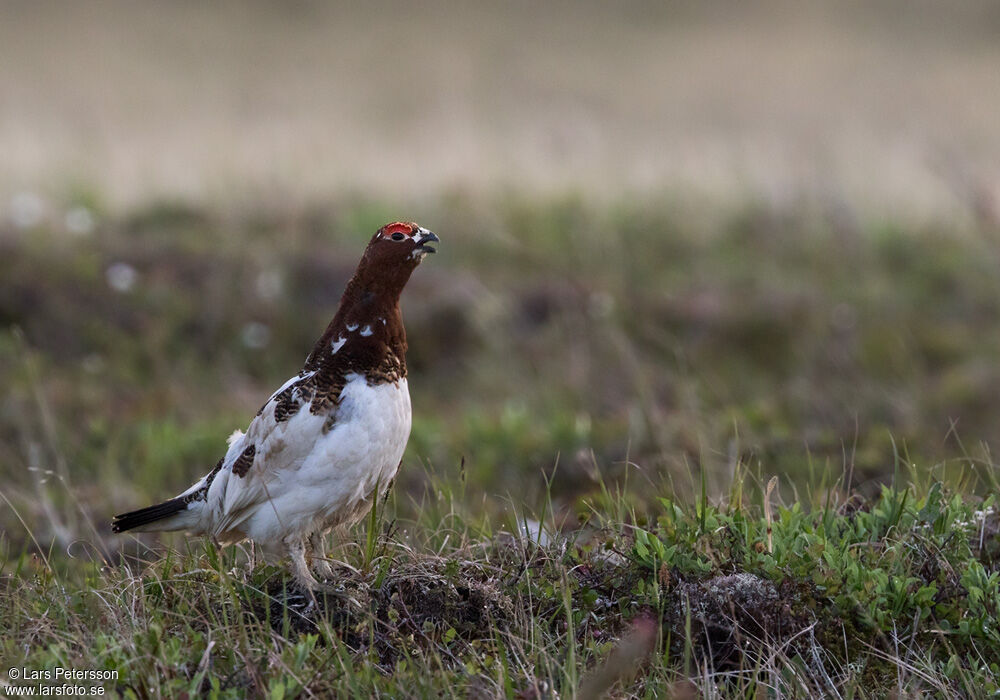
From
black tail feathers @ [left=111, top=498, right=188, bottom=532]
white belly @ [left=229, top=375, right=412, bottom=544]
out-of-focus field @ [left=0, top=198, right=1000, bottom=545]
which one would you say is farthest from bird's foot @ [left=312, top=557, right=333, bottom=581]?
out-of-focus field @ [left=0, top=198, right=1000, bottom=545]

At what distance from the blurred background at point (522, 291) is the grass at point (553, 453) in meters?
0.03

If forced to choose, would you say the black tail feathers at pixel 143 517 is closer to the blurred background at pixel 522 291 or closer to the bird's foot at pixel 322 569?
the blurred background at pixel 522 291

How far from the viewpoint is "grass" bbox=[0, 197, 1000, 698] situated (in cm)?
307

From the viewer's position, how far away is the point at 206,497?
11.9 feet

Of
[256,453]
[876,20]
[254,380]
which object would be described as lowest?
[254,380]

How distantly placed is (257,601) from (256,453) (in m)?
0.41

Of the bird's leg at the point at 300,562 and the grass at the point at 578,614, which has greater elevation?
the bird's leg at the point at 300,562

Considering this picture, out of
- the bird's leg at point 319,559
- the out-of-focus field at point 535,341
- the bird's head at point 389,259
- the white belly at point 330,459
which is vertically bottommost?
the out-of-focus field at point 535,341

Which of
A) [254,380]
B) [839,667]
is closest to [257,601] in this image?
[839,667]

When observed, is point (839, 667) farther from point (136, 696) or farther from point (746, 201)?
point (746, 201)

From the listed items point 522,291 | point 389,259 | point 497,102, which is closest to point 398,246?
point 389,259

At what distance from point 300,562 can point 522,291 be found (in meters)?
5.21

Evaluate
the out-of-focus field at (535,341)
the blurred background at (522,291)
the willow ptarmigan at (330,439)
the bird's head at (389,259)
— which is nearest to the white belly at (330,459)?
the willow ptarmigan at (330,439)

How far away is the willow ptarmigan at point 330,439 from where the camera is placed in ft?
10.7
